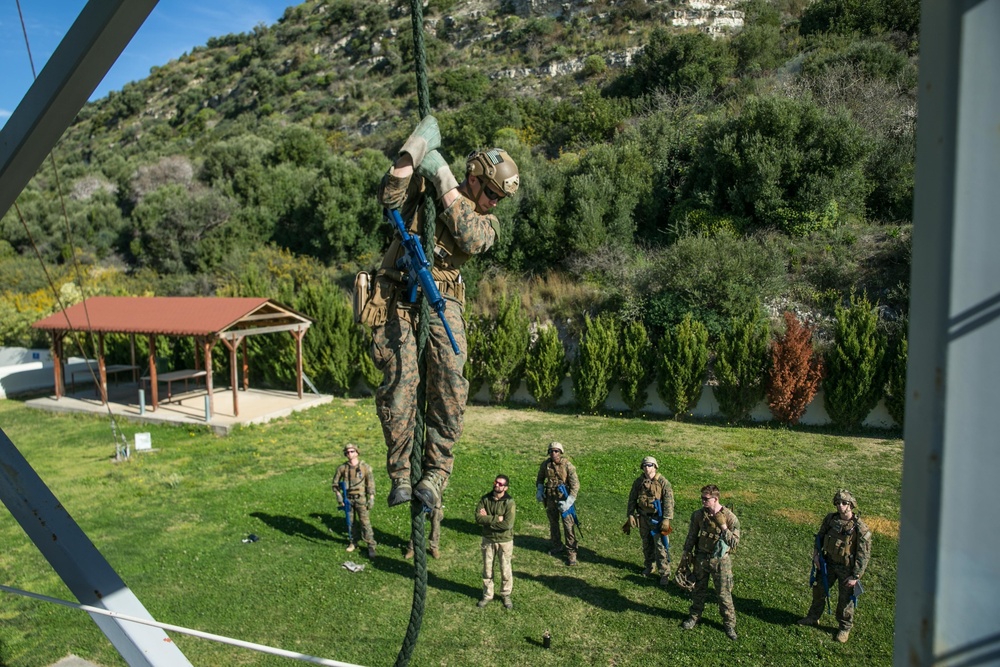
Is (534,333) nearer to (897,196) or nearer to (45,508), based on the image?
(897,196)

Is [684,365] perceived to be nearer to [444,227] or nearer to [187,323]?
[187,323]

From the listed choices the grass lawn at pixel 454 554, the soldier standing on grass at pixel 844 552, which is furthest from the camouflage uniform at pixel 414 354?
the soldier standing on grass at pixel 844 552

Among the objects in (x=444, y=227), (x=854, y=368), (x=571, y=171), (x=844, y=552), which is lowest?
(x=844, y=552)

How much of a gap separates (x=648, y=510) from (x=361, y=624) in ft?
12.5

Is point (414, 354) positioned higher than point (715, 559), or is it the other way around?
point (414, 354)

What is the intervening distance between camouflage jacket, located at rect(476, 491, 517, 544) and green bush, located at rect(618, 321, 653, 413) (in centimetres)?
1001

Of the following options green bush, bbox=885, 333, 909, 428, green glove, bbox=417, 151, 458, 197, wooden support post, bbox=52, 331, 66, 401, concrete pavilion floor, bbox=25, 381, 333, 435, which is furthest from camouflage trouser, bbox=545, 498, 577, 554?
wooden support post, bbox=52, 331, 66, 401

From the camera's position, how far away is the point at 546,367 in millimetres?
18859

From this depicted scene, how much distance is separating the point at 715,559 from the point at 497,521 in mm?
2536

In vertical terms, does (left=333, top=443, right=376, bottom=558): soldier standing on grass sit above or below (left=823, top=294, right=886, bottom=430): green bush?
below

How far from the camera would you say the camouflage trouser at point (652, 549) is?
352 inches

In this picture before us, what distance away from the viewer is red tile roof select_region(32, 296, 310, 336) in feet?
57.7

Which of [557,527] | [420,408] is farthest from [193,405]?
[420,408]

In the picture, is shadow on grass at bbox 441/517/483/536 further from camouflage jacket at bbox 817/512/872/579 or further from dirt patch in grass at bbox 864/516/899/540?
dirt patch in grass at bbox 864/516/899/540
